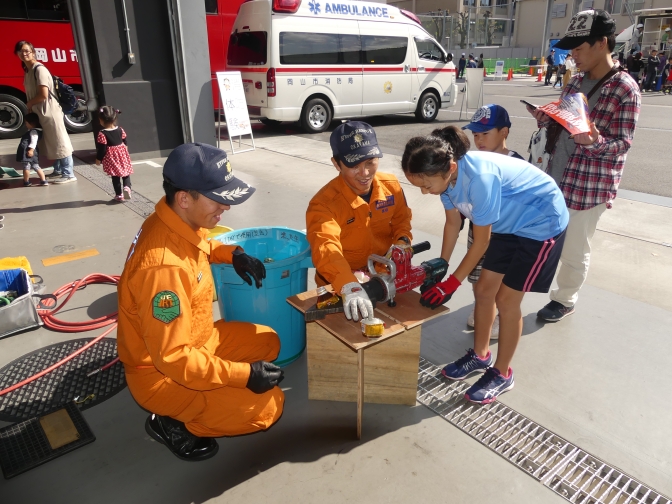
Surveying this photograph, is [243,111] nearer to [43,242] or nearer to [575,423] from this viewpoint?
[43,242]

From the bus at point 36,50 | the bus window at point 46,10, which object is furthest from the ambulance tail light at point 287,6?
the bus window at point 46,10

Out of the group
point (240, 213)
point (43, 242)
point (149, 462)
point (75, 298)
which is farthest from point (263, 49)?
point (149, 462)

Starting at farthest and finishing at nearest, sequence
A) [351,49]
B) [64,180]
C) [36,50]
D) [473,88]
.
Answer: [473,88], [351,49], [36,50], [64,180]

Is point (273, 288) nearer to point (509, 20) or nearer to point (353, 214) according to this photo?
point (353, 214)

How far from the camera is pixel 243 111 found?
31.8ft

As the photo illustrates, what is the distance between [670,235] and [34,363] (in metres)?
5.73

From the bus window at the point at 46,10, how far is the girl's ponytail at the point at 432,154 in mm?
11752

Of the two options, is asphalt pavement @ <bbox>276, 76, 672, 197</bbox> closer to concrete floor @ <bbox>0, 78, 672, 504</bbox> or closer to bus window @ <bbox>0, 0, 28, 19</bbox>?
concrete floor @ <bbox>0, 78, 672, 504</bbox>

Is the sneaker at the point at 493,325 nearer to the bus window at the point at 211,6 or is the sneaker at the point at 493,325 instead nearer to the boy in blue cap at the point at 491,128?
the boy in blue cap at the point at 491,128

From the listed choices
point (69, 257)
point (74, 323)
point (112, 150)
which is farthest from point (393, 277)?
point (112, 150)

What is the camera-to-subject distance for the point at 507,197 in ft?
8.20

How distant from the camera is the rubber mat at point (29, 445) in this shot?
90.4 inches

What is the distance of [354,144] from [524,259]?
1.08 meters

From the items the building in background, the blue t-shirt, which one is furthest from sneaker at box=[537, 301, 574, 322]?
the building in background
